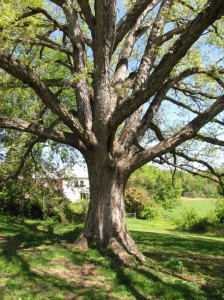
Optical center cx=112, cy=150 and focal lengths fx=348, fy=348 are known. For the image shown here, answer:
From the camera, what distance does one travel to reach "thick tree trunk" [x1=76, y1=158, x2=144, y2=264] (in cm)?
834

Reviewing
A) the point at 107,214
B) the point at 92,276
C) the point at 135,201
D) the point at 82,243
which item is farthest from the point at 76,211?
the point at 135,201

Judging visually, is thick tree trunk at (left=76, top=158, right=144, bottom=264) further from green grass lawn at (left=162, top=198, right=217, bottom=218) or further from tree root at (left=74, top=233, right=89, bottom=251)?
green grass lawn at (left=162, top=198, right=217, bottom=218)

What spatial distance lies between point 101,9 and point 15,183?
12983 millimetres

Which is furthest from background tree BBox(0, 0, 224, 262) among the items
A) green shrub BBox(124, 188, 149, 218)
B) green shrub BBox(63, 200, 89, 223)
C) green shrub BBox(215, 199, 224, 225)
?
green shrub BBox(124, 188, 149, 218)

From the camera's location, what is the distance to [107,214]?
8570 millimetres

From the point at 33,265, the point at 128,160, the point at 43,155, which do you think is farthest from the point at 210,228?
the point at 33,265

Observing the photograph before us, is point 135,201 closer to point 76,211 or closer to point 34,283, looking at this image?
point 76,211

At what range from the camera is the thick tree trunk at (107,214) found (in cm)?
834

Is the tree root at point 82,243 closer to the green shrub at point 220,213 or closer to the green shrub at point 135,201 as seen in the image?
the green shrub at point 220,213

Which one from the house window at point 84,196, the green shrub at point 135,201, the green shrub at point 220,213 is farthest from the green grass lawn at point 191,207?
the house window at point 84,196

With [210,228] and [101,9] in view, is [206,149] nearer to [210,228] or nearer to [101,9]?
[101,9]

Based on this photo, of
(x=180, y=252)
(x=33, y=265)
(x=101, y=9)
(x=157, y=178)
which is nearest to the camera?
(x=33, y=265)

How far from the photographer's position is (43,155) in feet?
60.2

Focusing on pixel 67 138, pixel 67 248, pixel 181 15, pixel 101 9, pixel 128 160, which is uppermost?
pixel 181 15
